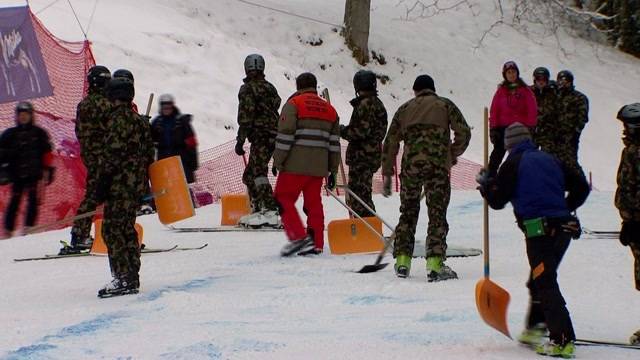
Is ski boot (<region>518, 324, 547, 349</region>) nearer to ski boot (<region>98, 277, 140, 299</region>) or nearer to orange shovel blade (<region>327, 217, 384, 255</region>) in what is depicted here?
ski boot (<region>98, 277, 140, 299</region>)

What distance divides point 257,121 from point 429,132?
3490 millimetres

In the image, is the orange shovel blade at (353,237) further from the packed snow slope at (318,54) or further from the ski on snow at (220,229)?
the packed snow slope at (318,54)

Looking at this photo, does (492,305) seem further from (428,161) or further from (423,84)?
(423,84)

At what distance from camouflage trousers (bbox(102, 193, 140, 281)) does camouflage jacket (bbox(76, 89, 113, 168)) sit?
1.94 meters

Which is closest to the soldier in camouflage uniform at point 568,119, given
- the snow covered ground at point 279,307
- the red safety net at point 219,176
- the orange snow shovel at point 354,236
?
the snow covered ground at point 279,307

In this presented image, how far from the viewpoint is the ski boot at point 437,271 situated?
29.0ft

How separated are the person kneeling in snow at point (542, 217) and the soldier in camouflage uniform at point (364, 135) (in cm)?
442

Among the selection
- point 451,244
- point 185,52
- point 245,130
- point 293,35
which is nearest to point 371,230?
point 451,244

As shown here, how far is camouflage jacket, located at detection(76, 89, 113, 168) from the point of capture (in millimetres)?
10508

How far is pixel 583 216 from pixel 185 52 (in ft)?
31.7

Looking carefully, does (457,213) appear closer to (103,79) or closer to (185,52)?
(103,79)

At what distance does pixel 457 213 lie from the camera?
14125 mm

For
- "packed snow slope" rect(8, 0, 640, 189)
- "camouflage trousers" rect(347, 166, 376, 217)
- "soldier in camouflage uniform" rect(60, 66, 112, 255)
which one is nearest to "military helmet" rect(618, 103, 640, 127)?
"camouflage trousers" rect(347, 166, 376, 217)

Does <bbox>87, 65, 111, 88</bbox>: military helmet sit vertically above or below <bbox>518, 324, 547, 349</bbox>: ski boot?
above
